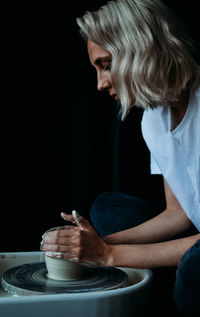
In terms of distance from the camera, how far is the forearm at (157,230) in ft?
3.55

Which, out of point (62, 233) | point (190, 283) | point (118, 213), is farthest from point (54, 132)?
point (190, 283)

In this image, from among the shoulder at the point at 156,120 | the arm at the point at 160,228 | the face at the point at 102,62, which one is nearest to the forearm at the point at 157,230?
the arm at the point at 160,228

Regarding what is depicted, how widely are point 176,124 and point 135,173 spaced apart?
0.86 meters

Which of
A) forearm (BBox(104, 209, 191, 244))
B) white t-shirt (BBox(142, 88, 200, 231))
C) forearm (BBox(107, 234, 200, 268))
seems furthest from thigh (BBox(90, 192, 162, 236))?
forearm (BBox(107, 234, 200, 268))

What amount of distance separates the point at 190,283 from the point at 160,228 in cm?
43

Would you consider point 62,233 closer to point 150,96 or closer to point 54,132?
point 150,96

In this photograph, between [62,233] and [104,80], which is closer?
[62,233]

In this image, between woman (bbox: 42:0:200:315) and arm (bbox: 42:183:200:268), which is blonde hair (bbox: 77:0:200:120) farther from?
arm (bbox: 42:183:200:268)

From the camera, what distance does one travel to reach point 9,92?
1946 mm

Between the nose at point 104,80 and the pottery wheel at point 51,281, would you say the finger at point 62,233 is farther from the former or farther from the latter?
the nose at point 104,80

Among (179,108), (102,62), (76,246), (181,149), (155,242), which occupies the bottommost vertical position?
(155,242)

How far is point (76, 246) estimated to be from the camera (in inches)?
33.5

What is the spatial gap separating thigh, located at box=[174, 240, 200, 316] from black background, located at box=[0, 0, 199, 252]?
107 centimetres

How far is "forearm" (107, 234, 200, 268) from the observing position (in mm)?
878
